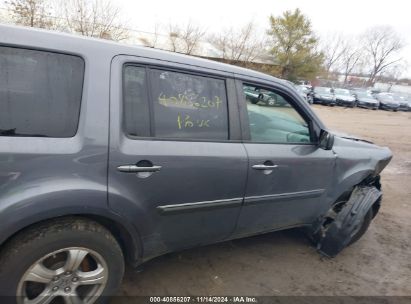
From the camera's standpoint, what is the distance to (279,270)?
2.94m

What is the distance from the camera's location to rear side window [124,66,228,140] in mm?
1958

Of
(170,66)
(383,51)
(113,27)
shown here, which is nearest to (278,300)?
(170,66)

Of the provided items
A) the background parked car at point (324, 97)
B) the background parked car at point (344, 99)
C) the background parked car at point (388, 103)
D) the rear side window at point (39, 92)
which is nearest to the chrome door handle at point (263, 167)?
the rear side window at point (39, 92)

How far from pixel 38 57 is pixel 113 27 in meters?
17.4

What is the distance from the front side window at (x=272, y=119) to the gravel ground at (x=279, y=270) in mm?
1247

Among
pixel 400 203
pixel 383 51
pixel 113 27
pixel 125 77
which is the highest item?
pixel 383 51

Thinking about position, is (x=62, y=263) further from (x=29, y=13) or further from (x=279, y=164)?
(x=29, y=13)

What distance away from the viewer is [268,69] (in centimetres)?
3027

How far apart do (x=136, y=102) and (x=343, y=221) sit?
2474mm

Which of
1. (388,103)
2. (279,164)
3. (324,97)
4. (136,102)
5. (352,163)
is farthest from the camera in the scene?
(388,103)

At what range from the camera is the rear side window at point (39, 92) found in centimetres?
161

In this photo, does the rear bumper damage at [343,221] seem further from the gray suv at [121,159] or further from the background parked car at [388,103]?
the background parked car at [388,103]

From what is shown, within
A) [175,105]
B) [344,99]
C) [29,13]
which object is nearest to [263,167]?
[175,105]

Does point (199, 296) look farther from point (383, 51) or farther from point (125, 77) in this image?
point (383, 51)
